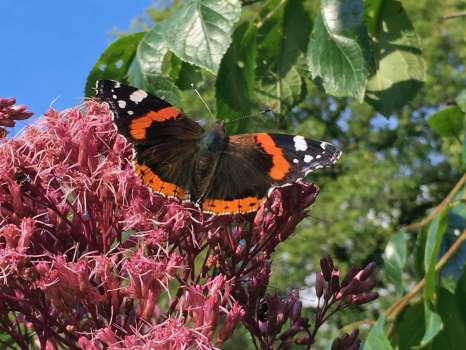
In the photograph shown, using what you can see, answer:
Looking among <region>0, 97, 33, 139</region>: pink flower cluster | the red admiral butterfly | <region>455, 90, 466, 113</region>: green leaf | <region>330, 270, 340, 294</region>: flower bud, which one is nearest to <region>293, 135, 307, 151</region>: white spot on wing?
the red admiral butterfly

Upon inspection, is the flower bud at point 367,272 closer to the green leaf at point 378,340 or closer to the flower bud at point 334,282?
the flower bud at point 334,282

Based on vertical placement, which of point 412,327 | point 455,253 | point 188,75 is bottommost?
point 412,327

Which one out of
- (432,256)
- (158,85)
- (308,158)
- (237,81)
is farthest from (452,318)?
(158,85)

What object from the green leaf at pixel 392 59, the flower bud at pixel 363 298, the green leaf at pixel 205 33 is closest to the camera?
the green leaf at pixel 205 33

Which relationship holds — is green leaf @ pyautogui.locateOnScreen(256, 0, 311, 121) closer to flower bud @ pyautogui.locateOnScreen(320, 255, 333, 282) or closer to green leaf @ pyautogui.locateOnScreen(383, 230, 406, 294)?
flower bud @ pyautogui.locateOnScreen(320, 255, 333, 282)

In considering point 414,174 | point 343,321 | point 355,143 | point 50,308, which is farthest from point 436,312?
point 355,143

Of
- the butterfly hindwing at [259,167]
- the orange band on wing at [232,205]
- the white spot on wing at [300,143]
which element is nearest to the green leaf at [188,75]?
the butterfly hindwing at [259,167]

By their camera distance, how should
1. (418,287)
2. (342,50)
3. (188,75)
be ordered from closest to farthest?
(418,287) → (342,50) → (188,75)

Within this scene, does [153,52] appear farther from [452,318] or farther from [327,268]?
[452,318]

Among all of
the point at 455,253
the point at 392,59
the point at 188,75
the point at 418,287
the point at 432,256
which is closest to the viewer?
the point at 432,256
